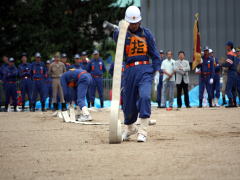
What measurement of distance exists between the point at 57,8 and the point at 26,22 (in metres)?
3.03

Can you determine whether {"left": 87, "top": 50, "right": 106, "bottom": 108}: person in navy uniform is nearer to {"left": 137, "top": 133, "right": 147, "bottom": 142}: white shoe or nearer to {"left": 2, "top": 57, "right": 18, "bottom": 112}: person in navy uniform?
{"left": 2, "top": 57, "right": 18, "bottom": 112}: person in navy uniform

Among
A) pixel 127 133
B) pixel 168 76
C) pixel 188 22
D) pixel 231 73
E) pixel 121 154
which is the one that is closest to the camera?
pixel 121 154

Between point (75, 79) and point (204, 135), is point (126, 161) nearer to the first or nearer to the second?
point (204, 135)

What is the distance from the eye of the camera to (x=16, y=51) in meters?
33.9

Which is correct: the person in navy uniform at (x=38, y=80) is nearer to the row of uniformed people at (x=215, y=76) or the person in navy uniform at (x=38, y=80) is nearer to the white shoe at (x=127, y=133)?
the row of uniformed people at (x=215, y=76)

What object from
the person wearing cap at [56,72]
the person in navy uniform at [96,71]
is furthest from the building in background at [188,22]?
the person wearing cap at [56,72]

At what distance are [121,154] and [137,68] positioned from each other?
2.28m

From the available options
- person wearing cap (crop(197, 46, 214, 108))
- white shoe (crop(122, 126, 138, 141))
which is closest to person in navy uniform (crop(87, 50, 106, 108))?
person wearing cap (crop(197, 46, 214, 108))

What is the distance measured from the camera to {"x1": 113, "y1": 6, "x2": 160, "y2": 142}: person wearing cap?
10.0 metres

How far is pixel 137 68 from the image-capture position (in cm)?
1010

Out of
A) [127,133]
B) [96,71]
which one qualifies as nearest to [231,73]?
[96,71]

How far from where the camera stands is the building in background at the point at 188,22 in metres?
33.0

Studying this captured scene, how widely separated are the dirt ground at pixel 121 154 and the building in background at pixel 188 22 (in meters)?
20.8

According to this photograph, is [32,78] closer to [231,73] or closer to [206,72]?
[206,72]
